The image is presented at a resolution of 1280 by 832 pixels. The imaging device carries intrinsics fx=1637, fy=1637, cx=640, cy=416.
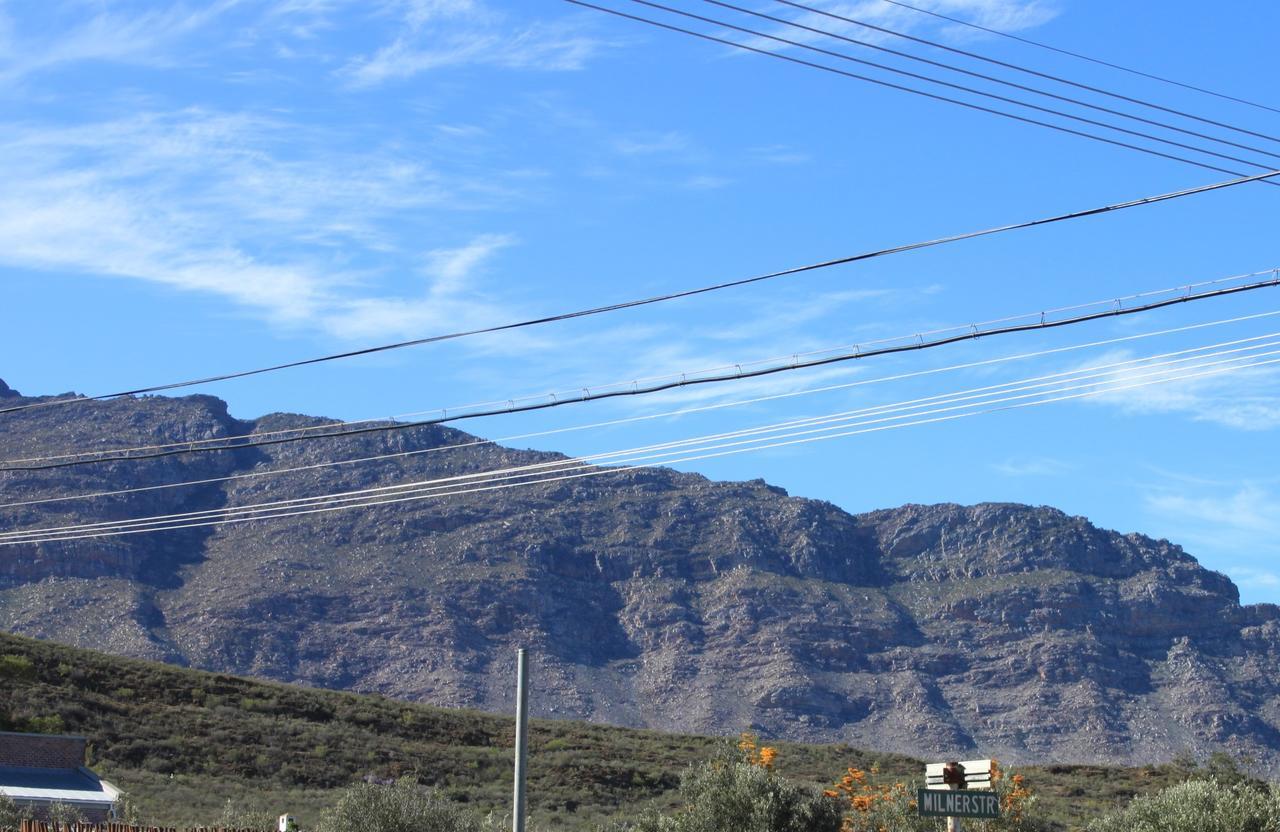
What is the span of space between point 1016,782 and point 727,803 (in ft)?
23.1

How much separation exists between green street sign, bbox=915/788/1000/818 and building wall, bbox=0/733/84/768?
37.9 metres

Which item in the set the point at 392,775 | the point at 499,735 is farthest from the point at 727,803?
the point at 499,735

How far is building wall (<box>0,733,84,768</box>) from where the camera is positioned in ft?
153

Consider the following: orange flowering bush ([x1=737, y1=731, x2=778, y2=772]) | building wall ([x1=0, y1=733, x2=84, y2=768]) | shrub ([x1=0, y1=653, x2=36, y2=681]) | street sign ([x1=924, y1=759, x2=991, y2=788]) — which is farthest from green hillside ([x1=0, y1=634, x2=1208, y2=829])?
street sign ([x1=924, y1=759, x2=991, y2=788])

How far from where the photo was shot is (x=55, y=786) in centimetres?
4422

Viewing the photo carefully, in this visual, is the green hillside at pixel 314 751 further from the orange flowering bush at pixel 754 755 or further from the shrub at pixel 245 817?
the orange flowering bush at pixel 754 755

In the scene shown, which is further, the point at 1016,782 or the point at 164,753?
the point at 164,753

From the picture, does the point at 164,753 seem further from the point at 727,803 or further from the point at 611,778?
the point at 727,803

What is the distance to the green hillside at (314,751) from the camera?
57000 millimetres

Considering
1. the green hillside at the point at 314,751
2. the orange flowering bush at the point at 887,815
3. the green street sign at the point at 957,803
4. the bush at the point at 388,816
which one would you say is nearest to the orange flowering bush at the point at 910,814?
the orange flowering bush at the point at 887,815

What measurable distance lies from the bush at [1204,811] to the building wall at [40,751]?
101 ft

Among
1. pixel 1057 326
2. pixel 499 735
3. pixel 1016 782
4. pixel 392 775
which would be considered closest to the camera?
pixel 1057 326

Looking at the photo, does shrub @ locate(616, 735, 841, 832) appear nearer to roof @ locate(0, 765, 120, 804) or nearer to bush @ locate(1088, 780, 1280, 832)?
bush @ locate(1088, 780, 1280, 832)

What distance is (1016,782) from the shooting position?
34.8 m
